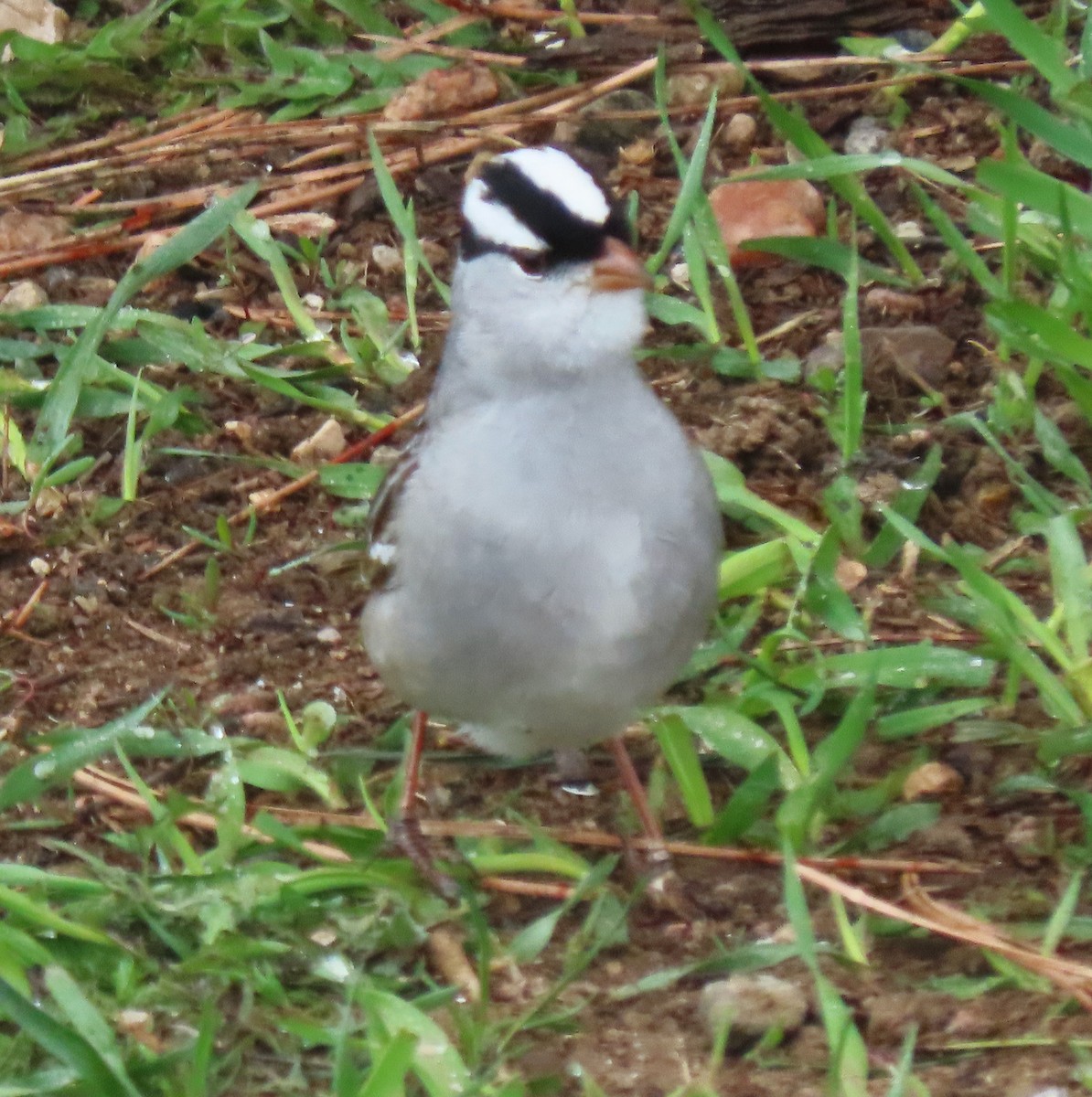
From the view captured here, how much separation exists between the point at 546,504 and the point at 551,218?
535 millimetres

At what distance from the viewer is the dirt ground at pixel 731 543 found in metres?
3.04

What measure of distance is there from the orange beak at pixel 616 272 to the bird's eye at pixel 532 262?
0.09 meters

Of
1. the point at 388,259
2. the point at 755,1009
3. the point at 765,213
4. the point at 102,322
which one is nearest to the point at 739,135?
the point at 765,213

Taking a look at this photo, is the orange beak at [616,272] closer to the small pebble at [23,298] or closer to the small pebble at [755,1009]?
Answer: the small pebble at [755,1009]

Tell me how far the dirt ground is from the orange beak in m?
0.23

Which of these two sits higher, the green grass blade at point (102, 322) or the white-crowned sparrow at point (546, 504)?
the white-crowned sparrow at point (546, 504)

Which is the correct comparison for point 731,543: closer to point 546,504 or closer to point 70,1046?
point 546,504

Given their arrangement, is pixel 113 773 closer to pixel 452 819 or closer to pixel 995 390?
pixel 452 819

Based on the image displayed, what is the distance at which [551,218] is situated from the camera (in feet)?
11.3

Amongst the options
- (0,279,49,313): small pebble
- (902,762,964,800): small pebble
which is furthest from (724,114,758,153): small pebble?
(902,762,964,800): small pebble

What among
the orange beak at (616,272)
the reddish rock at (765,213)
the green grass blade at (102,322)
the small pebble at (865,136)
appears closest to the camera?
the orange beak at (616,272)

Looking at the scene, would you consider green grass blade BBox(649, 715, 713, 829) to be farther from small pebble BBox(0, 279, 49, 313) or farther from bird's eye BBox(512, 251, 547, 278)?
small pebble BBox(0, 279, 49, 313)

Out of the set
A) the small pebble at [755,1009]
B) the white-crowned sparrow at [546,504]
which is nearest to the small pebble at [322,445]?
the white-crowned sparrow at [546,504]

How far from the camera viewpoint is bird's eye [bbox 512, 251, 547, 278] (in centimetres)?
345
